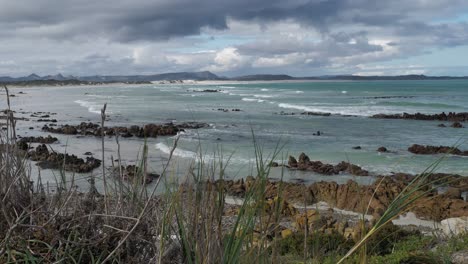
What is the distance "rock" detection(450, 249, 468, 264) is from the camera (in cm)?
655

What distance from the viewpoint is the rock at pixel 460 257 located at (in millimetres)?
6551

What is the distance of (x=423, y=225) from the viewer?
11.5 m

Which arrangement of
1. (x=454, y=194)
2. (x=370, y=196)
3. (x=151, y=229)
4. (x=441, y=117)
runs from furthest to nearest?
(x=441, y=117)
(x=454, y=194)
(x=370, y=196)
(x=151, y=229)

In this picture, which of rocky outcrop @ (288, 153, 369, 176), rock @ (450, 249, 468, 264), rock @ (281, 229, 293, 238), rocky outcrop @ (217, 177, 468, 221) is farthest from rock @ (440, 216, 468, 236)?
rocky outcrop @ (288, 153, 369, 176)

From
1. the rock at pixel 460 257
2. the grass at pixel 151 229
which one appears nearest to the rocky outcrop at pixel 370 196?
the rock at pixel 460 257

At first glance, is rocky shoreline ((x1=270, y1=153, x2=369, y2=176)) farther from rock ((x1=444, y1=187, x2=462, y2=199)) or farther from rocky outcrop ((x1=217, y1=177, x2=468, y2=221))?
rock ((x1=444, y1=187, x2=462, y2=199))

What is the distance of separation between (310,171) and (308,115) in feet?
72.5

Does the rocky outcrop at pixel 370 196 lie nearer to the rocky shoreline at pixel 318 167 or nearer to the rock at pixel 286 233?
the rock at pixel 286 233

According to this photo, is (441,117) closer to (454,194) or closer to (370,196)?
(454,194)

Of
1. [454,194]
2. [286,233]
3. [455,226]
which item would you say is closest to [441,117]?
[454,194]

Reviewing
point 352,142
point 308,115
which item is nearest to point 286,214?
point 352,142

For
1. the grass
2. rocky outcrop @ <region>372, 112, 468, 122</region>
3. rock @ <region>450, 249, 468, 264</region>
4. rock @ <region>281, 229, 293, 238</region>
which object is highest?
the grass

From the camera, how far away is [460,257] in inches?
265

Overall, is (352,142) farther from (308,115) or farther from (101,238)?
(101,238)
